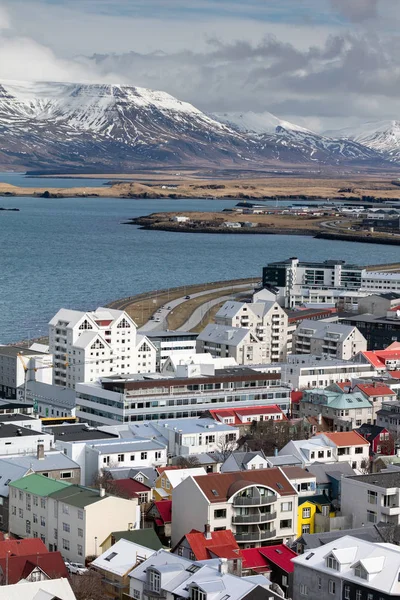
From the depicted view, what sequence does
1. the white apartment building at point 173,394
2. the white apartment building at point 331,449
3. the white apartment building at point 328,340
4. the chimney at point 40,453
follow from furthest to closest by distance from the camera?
1. the white apartment building at point 328,340
2. the white apartment building at point 173,394
3. the white apartment building at point 331,449
4. the chimney at point 40,453

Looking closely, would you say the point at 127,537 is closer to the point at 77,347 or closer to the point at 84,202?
the point at 77,347

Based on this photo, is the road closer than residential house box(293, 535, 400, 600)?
No

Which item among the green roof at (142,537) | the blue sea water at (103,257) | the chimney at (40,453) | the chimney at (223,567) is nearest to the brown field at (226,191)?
the blue sea water at (103,257)

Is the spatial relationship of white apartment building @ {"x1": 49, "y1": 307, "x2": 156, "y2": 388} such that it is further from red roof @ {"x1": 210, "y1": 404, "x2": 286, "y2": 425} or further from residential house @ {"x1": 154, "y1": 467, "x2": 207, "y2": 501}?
residential house @ {"x1": 154, "y1": 467, "x2": 207, "y2": 501}

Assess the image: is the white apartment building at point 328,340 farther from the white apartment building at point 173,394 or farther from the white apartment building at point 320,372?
the white apartment building at point 173,394

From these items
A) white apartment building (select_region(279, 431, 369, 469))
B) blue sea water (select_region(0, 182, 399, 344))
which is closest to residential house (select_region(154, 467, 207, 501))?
white apartment building (select_region(279, 431, 369, 469))

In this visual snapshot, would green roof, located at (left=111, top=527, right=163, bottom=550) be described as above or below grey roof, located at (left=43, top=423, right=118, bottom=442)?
below

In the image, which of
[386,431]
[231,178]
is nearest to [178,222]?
[386,431]
